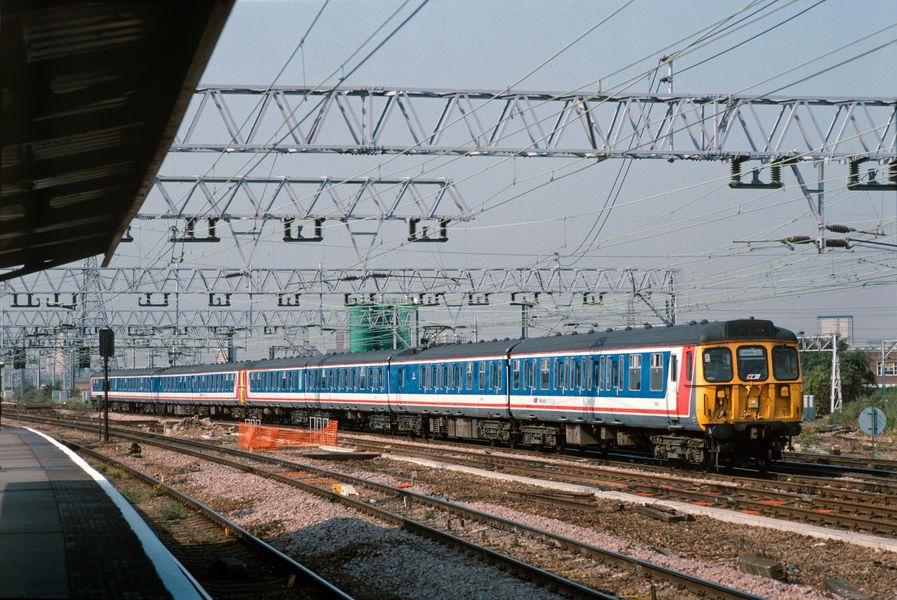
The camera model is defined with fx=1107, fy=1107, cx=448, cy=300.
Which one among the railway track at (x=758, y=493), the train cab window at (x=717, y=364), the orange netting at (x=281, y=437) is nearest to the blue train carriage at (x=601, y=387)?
the train cab window at (x=717, y=364)

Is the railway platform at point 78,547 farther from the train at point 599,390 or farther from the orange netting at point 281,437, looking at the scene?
the orange netting at point 281,437

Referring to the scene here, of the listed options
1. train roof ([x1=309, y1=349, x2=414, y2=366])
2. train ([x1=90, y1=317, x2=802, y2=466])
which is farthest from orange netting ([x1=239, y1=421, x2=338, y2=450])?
train roof ([x1=309, y1=349, x2=414, y2=366])

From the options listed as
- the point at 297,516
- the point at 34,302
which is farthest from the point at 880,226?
the point at 34,302

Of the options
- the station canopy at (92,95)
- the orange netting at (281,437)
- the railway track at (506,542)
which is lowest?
the orange netting at (281,437)

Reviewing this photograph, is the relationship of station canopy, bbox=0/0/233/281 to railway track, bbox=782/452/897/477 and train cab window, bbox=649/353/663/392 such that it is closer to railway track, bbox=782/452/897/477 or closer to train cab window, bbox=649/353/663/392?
train cab window, bbox=649/353/663/392

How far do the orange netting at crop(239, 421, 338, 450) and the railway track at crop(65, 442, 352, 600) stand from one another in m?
13.8

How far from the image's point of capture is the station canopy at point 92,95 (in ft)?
19.8

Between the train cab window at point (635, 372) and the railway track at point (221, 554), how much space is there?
9.46 m

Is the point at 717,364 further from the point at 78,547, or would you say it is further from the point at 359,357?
the point at 359,357

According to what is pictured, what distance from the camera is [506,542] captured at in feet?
45.1

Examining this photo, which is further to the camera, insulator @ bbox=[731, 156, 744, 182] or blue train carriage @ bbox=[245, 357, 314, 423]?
blue train carriage @ bbox=[245, 357, 314, 423]

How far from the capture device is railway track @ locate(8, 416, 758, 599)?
10672 mm

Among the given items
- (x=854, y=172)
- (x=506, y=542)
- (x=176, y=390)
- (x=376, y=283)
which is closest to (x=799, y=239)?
(x=854, y=172)

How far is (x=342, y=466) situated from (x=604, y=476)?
7.29m
